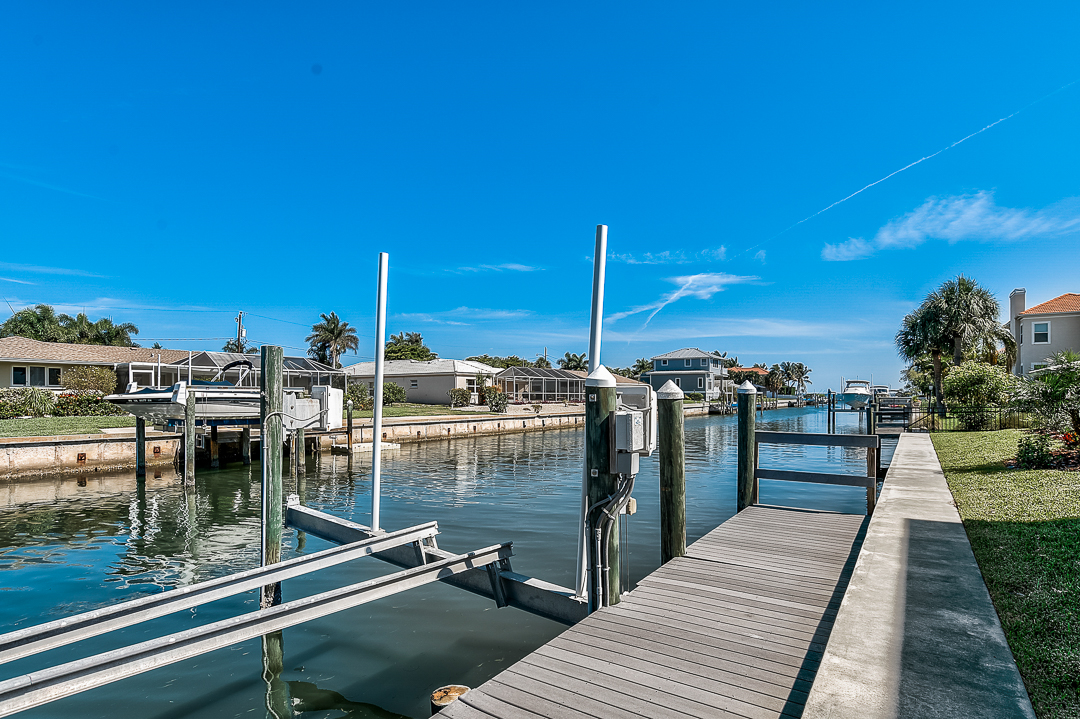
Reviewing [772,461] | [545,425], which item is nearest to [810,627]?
[772,461]

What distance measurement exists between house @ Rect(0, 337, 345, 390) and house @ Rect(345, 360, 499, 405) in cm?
1312

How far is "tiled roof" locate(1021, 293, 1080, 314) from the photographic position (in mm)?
34031

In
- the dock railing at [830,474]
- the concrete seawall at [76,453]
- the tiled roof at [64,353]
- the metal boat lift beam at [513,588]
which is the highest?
the tiled roof at [64,353]

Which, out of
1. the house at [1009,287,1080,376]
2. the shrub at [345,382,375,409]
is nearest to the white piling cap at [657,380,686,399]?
the shrub at [345,382,375,409]

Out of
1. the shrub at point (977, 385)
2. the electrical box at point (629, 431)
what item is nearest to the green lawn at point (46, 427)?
the electrical box at point (629, 431)

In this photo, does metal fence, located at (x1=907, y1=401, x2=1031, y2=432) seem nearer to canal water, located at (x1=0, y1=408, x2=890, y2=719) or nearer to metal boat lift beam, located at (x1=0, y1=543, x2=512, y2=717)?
canal water, located at (x1=0, y1=408, x2=890, y2=719)

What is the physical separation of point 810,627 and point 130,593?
8.81m

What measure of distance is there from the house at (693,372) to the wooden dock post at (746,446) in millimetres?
67055

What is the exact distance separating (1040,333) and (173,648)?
44479 millimetres

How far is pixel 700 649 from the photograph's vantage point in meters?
3.90

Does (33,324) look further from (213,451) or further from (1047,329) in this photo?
(1047,329)

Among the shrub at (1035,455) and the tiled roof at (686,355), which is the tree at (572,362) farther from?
the shrub at (1035,455)

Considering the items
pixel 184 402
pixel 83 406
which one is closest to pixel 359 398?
pixel 83 406

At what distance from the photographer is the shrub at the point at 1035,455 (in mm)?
11953
